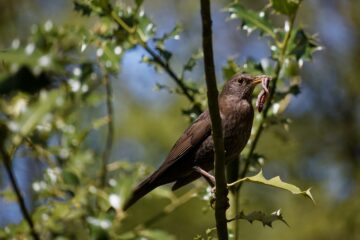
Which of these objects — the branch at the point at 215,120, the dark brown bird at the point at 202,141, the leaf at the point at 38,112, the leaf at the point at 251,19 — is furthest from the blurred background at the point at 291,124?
the leaf at the point at 38,112

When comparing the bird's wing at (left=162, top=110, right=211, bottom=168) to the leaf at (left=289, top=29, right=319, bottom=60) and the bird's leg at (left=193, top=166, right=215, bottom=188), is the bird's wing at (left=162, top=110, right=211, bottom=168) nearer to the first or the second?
the bird's leg at (left=193, top=166, right=215, bottom=188)

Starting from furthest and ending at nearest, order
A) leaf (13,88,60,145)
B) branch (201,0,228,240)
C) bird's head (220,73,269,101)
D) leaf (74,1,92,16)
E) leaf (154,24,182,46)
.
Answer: bird's head (220,73,269,101)
leaf (154,24,182,46)
leaf (74,1,92,16)
branch (201,0,228,240)
leaf (13,88,60,145)

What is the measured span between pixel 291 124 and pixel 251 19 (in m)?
4.91

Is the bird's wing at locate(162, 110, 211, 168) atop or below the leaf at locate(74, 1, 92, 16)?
below

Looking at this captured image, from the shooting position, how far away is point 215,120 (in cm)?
288

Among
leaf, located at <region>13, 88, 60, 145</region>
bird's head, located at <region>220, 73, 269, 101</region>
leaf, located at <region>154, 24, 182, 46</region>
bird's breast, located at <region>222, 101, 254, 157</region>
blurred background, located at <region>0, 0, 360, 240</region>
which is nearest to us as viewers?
leaf, located at <region>13, 88, 60, 145</region>

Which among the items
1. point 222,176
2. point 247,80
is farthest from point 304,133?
point 222,176

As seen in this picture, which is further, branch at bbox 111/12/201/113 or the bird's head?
the bird's head

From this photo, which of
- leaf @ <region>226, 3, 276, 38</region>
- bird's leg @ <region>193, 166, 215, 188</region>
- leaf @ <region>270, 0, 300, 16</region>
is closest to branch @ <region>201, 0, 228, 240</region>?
bird's leg @ <region>193, 166, 215, 188</region>

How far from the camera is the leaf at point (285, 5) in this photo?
13.5ft

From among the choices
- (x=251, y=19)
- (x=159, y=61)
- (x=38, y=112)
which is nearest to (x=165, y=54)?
(x=159, y=61)

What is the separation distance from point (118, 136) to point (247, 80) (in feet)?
13.8

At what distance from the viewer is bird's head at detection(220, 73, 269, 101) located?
15.7 ft

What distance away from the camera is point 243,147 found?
426cm
